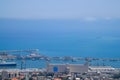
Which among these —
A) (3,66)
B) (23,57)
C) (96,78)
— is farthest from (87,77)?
(23,57)

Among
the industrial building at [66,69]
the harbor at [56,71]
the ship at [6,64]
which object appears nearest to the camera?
the harbor at [56,71]

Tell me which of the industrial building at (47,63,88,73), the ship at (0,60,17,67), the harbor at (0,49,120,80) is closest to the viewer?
the harbor at (0,49,120,80)

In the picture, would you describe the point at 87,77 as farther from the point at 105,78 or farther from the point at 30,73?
the point at 30,73

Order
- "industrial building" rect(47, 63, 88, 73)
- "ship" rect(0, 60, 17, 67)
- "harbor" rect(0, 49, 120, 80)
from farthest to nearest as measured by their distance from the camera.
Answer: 1. "ship" rect(0, 60, 17, 67)
2. "industrial building" rect(47, 63, 88, 73)
3. "harbor" rect(0, 49, 120, 80)

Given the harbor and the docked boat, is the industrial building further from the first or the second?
the docked boat

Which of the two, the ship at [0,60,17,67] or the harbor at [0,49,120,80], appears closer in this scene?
the harbor at [0,49,120,80]

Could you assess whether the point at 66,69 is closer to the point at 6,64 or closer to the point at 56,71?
the point at 56,71

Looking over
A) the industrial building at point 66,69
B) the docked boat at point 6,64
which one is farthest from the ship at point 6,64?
the industrial building at point 66,69

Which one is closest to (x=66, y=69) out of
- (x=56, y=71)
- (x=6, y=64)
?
(x=56, y=71)

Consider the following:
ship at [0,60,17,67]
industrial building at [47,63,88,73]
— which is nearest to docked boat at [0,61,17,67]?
ship at [0,60,17,67]

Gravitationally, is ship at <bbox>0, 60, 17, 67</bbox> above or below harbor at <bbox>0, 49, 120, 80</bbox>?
above

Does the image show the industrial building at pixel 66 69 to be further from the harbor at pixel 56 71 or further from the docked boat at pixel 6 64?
the docked boat at pixel 6 64
